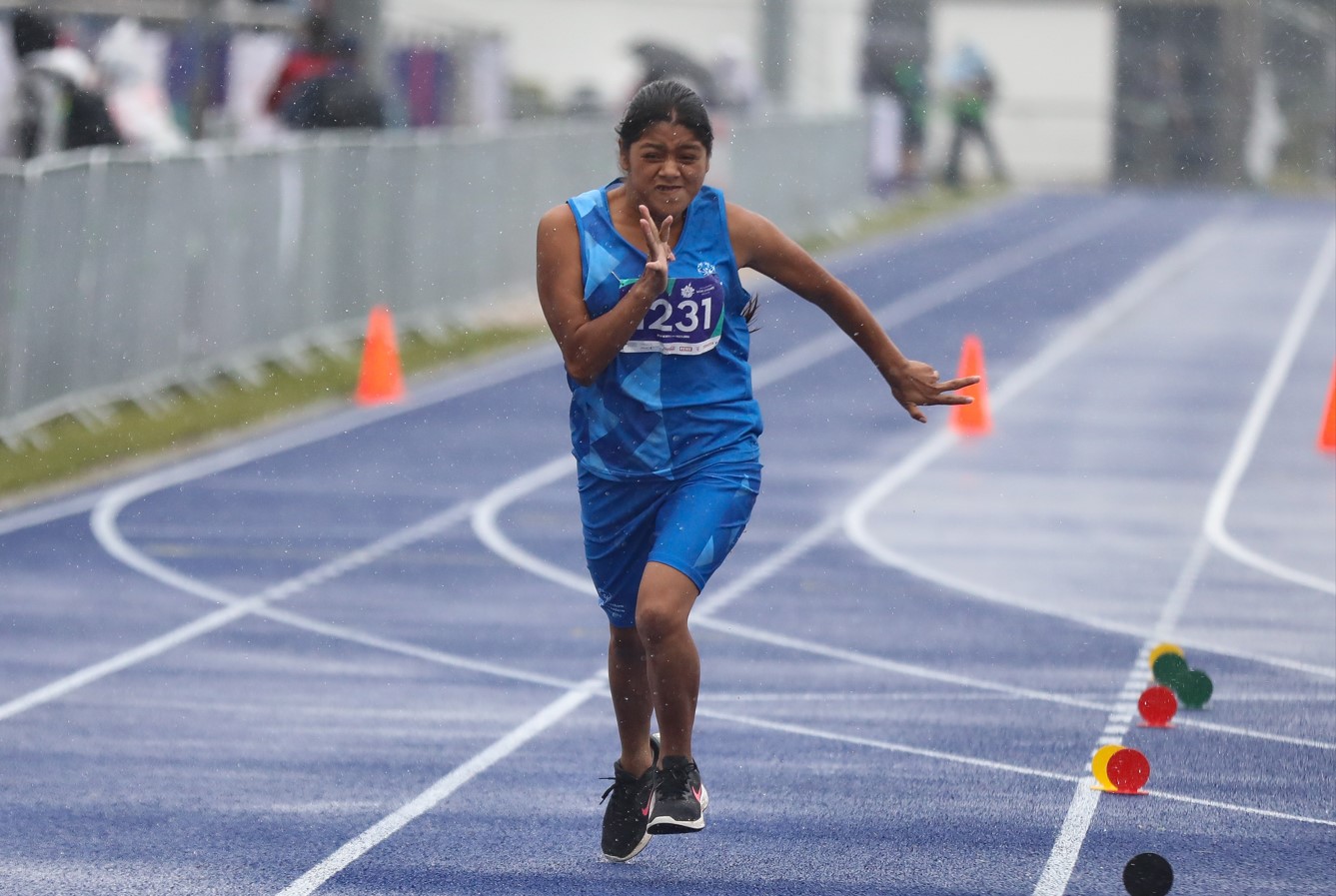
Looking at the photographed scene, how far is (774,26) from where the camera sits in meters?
40.3

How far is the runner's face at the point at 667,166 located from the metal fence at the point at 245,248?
29.7ft

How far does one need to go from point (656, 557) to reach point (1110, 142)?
39497mm

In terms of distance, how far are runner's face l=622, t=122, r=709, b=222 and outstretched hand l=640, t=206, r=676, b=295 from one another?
1.7 inches

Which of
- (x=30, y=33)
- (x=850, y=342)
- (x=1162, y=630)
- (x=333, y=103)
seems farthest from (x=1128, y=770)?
(x=850, y=342)

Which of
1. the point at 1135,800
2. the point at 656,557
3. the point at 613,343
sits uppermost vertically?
the point at 613,343

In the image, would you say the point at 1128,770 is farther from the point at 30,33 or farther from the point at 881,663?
the point at 30,33

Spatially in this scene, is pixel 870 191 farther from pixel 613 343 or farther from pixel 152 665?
pixel 613 343

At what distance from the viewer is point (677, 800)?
6.12m

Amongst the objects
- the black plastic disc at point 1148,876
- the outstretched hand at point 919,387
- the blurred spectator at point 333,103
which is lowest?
the black plastic disc at point 1148,876

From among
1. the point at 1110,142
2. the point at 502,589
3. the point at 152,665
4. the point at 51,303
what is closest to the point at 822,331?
the point at 51,303

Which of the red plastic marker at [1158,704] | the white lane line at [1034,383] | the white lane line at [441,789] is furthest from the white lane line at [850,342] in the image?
the red plastic marker at [1158,704]

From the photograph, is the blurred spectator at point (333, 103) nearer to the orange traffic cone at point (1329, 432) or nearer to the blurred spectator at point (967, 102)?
the orange traffic cone at point (1329, 432)

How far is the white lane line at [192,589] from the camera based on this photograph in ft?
29.2

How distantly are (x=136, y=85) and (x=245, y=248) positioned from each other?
4045mm
